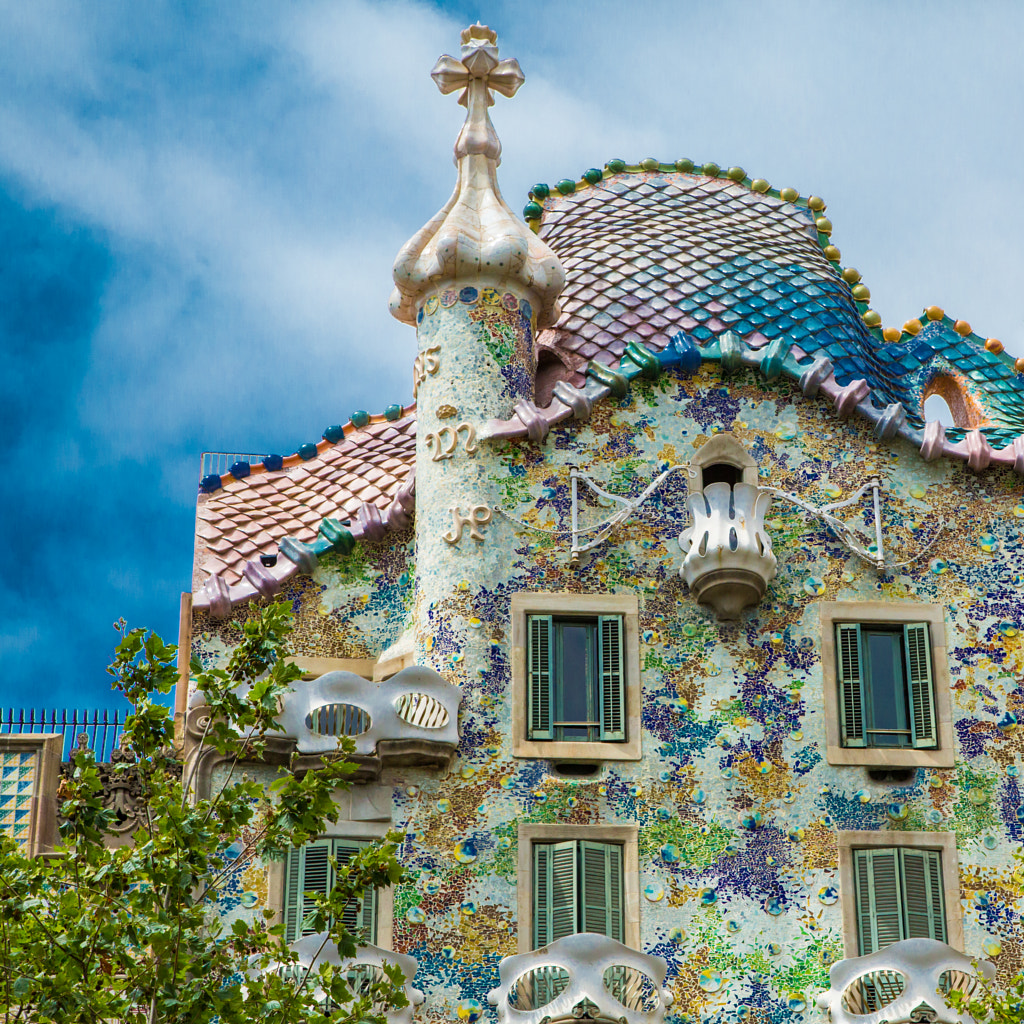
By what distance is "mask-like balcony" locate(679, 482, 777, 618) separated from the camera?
74.9ft

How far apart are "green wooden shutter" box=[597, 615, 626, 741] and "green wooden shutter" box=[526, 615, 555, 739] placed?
0.48 meters

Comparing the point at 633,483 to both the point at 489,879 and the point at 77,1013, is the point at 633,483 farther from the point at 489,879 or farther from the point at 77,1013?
the point at 77,1013

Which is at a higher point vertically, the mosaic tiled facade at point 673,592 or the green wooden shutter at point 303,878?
the mosaic tiled facade at point 673,592

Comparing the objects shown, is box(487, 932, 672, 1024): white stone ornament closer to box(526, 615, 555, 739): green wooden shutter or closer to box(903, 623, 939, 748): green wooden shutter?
box(526, 615, 555, 739): green wooden shutter

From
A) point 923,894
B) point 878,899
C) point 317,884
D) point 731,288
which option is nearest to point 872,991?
point 878,899

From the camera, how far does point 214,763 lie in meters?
22.3

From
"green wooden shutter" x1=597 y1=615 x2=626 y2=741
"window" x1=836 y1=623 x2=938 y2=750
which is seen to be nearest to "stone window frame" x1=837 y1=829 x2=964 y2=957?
"window" x1=836 y1=623 x2=938 y2=750

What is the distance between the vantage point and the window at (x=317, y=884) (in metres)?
21.6

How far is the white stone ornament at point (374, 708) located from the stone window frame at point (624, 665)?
2.09 feet

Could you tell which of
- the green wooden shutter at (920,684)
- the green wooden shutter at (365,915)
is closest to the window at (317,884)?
the green wooden shutter at (365,915)

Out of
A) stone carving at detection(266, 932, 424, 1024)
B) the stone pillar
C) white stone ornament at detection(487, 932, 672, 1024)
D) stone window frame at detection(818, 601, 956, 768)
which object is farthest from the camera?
the stone pillar

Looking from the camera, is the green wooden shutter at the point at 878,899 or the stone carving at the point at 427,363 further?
the stone carving at the point at 427,363

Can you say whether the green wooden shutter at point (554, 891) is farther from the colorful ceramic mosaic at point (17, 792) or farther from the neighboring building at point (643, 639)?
the colorful ceramic mosaic at point (17, 792)

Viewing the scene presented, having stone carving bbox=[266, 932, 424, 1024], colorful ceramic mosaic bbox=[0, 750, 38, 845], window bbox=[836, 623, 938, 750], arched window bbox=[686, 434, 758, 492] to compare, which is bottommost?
stone carving bbox=[266, 932, 424, 1024]
